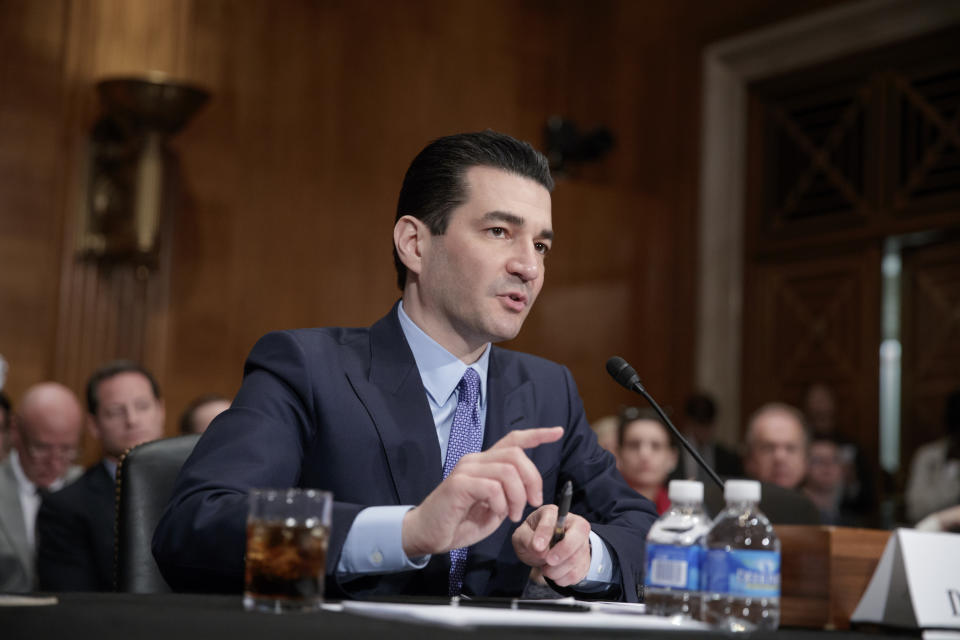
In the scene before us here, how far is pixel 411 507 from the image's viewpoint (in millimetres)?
1438

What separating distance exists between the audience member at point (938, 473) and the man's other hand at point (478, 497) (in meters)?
4.23

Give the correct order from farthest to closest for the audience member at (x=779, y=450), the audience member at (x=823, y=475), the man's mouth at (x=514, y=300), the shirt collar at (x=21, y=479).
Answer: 1. the audience member at (x=823, y=475)
2. the audience member at (x=779, y=450)
3. the shirt collar at (x=21, y=479)
4. the man's mouth at (x=514, y=300)

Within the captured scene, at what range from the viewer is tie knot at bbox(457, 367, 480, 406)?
1953mm

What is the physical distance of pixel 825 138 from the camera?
710cm

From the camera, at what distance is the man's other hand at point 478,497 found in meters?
1.29

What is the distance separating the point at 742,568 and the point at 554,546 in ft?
1.37

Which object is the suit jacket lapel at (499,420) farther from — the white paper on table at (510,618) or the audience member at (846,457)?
the audience member at (846,457)

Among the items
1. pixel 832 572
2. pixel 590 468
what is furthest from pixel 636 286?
pixel 832 572

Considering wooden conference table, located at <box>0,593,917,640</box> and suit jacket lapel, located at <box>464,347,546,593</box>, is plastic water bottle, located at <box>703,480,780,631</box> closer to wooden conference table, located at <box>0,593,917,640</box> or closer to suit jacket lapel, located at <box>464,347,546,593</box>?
wooden conference table, located at <box>0,593,917,640</box>

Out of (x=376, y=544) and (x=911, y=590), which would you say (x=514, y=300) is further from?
(x=911, y=590)

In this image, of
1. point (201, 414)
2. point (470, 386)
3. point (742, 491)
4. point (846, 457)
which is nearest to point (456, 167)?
point (470, 386)

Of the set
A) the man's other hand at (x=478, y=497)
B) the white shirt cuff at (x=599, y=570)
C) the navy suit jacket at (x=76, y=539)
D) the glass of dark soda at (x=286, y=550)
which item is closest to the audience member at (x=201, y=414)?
the navy suit jacket at (x=76, y=539)

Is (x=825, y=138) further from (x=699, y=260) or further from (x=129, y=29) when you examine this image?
(x=129, y=29)

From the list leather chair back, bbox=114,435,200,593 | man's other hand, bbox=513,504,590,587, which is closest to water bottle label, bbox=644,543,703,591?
man's other hand, bbox=513,504,590,587
